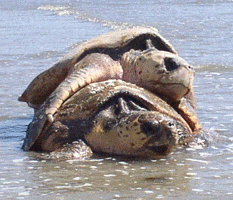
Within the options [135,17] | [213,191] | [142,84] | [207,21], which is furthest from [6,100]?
[135,17]

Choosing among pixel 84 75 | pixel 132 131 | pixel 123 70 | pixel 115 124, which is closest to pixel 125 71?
pixel 123 70

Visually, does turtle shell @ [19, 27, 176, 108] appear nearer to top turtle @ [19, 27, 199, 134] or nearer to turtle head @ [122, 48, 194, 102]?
top turtle @ [19, 27, 199, 134]

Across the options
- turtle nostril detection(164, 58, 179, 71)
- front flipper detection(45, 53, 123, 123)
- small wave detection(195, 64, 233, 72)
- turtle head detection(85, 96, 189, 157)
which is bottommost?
small wave detection(195, 64, 233, 72)

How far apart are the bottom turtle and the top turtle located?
0.14m

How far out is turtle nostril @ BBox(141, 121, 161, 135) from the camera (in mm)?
4680

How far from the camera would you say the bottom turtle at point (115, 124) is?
4.74 meters

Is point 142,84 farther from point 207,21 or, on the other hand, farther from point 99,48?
point 207,21

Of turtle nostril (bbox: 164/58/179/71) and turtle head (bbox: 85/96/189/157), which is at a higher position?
turtle nostril (bbox: 164/58/179/71)

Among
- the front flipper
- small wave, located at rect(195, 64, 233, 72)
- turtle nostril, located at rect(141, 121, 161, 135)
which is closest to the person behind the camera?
turtle nostril, located at rect(141, 121, 161, 135)

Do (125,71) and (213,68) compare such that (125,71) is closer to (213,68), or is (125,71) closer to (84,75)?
(84,75)

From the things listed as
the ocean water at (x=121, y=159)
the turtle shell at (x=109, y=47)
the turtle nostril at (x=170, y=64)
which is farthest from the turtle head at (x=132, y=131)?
the turtle shell at (x=109, y=47)

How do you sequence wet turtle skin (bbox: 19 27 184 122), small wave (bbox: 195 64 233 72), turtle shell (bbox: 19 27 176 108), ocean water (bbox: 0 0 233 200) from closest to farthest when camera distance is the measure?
1. ocean water (bbox: 0 0 233 200)
2. wet turtle skin (bbox: 19 27 184 122)
3. turtle shell (bbox: 19 27 176 108)
4. small wave (bbox: 195 64 233 72)

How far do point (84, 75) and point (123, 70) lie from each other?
493 millimetres

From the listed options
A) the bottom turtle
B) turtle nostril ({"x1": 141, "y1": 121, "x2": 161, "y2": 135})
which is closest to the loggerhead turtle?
the bottom turtle
